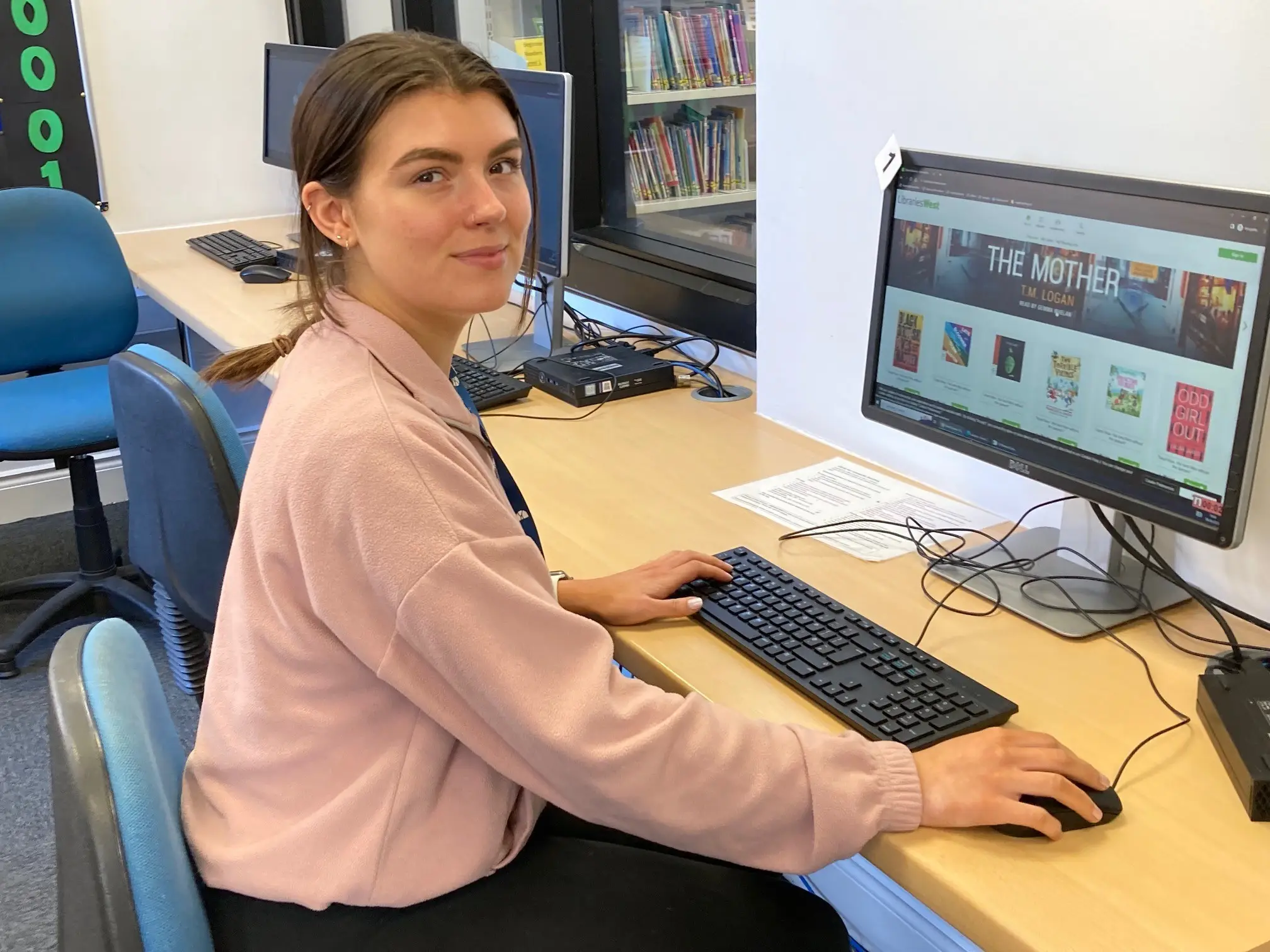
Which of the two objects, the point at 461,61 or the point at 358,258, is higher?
the point at 461,61

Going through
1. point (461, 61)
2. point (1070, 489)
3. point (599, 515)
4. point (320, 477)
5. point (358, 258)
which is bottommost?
point (599, 515)

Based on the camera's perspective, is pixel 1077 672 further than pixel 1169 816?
Yes

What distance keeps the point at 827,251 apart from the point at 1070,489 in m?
0.62

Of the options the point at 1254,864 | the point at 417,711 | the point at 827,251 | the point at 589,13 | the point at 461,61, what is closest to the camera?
the point at 1254,864

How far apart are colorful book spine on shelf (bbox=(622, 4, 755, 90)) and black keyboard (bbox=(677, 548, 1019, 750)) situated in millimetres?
1683

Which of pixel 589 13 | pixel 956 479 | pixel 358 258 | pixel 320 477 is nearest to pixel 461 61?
pixel 358 258

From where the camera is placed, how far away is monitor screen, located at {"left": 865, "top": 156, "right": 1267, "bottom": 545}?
3.55ft

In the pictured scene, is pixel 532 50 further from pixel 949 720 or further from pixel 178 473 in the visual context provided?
pixel 949 720

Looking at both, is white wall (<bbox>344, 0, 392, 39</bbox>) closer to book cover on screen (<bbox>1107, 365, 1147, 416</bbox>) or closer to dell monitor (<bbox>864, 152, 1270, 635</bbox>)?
dell monitor (<bbox>864, 152, 1270, 635</bbox>)

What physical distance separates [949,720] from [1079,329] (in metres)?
0.43

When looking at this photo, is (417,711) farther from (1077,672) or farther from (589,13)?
(589,13)

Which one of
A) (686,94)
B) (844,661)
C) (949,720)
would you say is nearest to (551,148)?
(686,94)

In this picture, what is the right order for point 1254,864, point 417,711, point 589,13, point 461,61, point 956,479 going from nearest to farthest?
1. point 1254,864
2. point 417,711
3. point 461,61
4. point 956,479
5. point 589,13

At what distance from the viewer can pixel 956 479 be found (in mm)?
1582
